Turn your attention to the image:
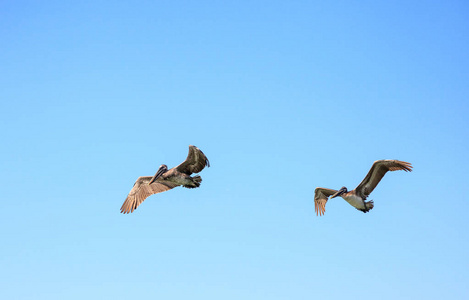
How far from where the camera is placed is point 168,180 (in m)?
22.7

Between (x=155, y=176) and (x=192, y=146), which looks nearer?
(x=192, y=146)

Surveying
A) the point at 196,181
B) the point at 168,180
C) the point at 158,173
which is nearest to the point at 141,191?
the point at 158,173

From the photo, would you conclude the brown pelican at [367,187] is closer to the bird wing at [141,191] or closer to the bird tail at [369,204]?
the bird tail at [369,204]

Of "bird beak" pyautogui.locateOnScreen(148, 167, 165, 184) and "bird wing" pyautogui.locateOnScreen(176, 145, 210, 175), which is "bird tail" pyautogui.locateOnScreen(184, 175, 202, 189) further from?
"bird beak" pyautogui.locateOnScreen(148, 167, 165, 184)

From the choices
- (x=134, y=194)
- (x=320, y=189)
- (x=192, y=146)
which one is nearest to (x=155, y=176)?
(x=134, y=194)

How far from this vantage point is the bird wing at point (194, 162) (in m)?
20.7

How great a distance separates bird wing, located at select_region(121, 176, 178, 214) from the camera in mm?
23438

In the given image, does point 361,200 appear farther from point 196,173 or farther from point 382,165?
point 196,173

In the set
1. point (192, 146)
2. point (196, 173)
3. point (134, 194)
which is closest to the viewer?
point (192, 146)

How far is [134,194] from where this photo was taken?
23.8 metres

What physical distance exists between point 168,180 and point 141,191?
182 cm

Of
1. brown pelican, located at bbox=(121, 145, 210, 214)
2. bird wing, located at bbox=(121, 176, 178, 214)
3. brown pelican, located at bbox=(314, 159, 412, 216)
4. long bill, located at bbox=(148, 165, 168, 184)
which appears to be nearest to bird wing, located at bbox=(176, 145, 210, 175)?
brown pelican, located at bbox=(121, 145, 210, 214)

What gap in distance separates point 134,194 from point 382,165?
10.8m

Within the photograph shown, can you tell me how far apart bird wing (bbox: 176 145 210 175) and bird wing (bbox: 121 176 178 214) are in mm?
1563
